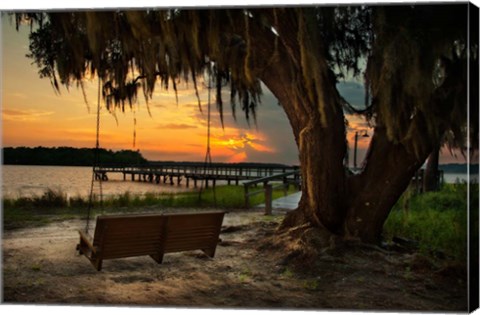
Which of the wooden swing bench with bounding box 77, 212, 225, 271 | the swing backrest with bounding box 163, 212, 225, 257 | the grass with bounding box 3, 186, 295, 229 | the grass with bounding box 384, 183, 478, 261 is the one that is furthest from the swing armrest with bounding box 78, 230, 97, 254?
the grass with bounding box 384, 183, 478, 261

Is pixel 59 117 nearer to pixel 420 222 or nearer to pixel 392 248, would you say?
pixel 392 248

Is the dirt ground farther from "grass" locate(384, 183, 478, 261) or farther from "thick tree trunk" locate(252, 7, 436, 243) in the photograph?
"thick tree trunk" locate(252, 7, 436, 243)

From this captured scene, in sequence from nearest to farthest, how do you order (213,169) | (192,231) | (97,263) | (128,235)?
(128,235), (97,263), (192,231), (213,169)

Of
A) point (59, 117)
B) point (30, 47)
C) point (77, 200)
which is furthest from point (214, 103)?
point (77, 200)

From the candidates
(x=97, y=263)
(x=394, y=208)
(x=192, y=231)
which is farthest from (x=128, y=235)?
(x=394, y=208)

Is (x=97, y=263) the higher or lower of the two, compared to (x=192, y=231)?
lower

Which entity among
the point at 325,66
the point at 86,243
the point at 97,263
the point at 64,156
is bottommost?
the point at 97,263

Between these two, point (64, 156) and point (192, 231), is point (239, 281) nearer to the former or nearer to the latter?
point (192, 231)

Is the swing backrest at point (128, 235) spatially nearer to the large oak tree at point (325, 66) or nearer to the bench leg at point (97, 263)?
the bench leg at point (97, 263)
